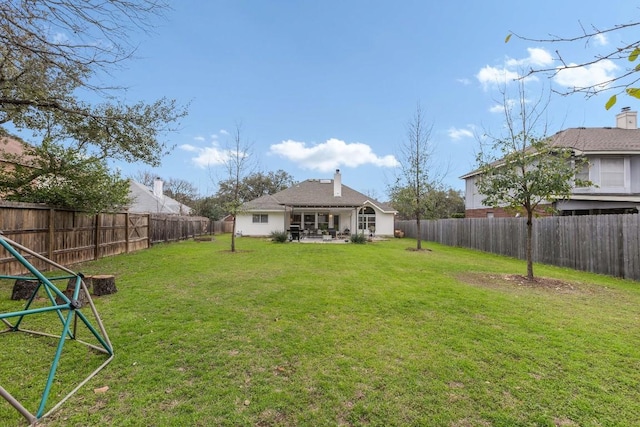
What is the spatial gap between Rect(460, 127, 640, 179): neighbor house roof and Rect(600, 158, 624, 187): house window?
2.16 feet

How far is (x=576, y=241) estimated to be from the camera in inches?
404

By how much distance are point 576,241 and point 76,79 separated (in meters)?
14.0

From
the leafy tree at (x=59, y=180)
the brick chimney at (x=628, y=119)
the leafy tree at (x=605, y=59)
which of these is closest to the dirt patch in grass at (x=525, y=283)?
the leafy tree at (x=605, y=59)

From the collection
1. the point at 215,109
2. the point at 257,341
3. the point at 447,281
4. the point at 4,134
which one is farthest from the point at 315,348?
the point at 215,109

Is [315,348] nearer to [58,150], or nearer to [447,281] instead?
[447,281]

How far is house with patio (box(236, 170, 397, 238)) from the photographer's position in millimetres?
25641

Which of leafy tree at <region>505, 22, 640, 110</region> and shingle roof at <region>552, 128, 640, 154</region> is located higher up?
shingle roof at <region>552, 128, 640, 154</region>

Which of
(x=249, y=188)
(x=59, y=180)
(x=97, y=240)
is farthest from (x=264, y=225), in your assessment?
(x=249, y=188)

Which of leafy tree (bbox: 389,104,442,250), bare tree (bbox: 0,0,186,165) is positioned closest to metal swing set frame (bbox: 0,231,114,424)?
bare tree (bbox: 0,0,186,165)

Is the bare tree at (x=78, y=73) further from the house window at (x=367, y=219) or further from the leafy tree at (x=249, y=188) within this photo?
the leafy tree at (x=249, y=188)

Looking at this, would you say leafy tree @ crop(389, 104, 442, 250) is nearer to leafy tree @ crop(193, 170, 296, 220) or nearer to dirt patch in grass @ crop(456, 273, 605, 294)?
dirt patch in grass @ crop(456, 273, 605, 294)

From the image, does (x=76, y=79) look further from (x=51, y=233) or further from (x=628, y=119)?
(x=628, y=119)

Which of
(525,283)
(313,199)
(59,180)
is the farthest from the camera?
(313,199)

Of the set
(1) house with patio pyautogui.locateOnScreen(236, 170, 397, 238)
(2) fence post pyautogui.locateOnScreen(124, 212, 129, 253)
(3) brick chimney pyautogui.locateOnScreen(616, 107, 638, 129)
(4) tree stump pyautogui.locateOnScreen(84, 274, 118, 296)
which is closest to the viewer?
(4) tree stump pyautogui.locateOnScreen(84, 274, 118, 296)
